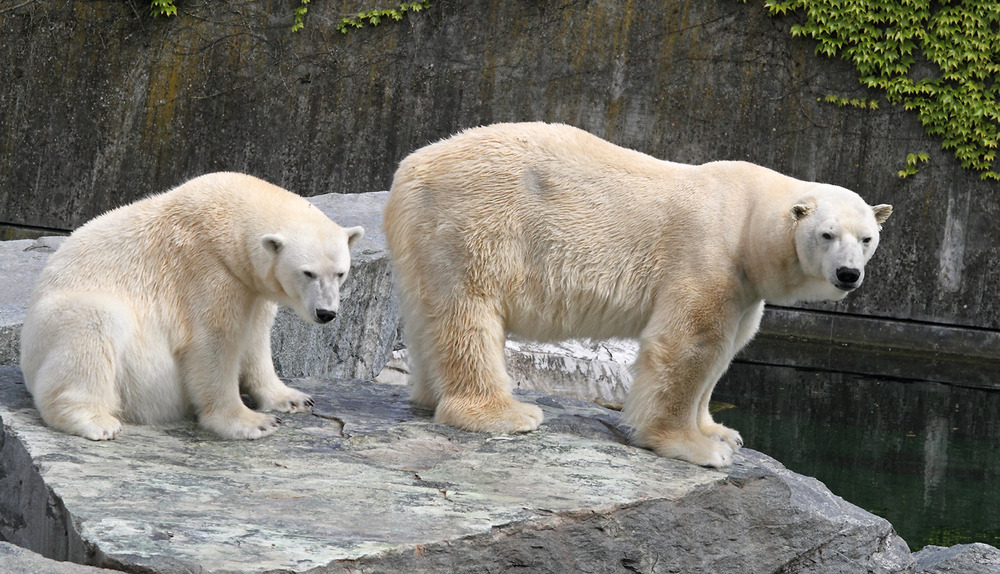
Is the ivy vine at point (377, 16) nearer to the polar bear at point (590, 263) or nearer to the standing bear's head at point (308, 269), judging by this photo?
the polar bear at point (590, 263)

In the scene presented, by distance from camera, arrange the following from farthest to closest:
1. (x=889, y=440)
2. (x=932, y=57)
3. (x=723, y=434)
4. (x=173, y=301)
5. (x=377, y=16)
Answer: (x=377, y=16) < (x=932, y=57) < (x=889, y=440) < (x=723, y=434) < (x=173, y=301)

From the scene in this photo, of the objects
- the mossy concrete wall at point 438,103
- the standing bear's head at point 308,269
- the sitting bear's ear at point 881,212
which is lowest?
the standing bear's head at point 308,269

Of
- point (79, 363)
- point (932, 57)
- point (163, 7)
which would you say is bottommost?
point (79, 363)

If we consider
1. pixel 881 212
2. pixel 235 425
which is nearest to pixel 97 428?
pixel 235 425

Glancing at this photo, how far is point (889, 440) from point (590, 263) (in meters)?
4.64

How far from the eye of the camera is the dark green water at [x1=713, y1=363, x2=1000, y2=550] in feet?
20.7

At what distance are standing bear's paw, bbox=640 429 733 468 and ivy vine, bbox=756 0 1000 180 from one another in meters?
8.76

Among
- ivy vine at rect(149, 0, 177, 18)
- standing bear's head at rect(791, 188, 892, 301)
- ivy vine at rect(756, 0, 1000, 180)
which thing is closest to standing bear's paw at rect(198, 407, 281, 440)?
standing bear's head at rect(791, 188, 892, 301)

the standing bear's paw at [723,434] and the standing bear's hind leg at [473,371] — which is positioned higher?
the standing bear's hind leg at [473,371]

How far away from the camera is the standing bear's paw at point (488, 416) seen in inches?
164

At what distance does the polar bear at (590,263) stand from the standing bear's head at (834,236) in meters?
0.02

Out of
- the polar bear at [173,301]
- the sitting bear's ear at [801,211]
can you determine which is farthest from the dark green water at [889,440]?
the polar bear at [173,301]

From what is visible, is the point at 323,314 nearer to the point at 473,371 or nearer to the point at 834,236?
the point at 473,371

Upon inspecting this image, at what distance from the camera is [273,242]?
12.0ft
